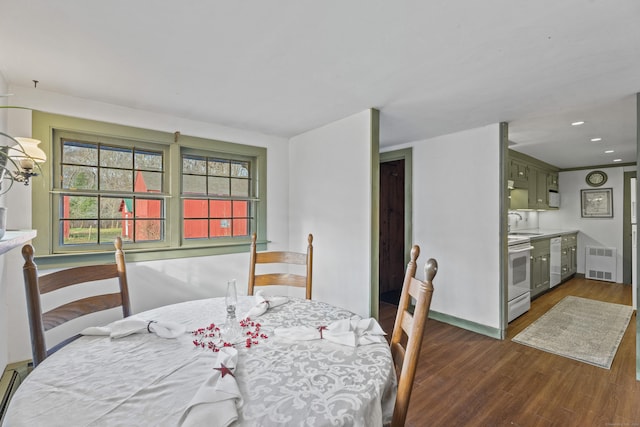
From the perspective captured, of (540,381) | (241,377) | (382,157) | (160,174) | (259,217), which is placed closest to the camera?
(241,377)

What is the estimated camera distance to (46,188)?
7.73ft

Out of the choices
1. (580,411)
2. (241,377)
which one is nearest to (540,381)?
(580,411)

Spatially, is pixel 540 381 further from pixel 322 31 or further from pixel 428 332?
pixel 322 31

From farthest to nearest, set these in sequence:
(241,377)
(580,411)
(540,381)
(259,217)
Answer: (259,217), (540,381), (580,411), (241,377)

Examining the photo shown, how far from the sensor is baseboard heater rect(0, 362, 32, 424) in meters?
1.95

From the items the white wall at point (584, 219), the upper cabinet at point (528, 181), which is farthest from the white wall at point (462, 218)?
the white wall at point (584, 219)

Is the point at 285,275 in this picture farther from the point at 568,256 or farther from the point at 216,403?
the point at 568,256

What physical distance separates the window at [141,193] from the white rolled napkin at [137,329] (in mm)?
1590

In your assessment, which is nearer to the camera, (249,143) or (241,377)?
(241,377)

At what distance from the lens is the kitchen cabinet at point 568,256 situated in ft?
17.1

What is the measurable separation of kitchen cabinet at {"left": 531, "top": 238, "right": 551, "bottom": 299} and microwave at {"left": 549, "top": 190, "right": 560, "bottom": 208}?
4.87 ft

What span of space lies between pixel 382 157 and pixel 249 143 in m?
2.02

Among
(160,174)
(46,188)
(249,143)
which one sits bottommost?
(46,188)

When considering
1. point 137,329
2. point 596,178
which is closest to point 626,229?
point 596,178
